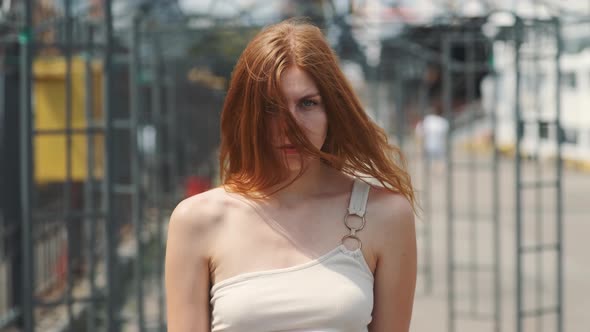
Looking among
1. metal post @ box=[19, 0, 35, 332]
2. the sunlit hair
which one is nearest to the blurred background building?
metal post @ box=[19, 0, 35, 332]

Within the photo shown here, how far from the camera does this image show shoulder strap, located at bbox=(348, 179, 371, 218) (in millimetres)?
1949

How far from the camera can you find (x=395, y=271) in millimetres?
1967

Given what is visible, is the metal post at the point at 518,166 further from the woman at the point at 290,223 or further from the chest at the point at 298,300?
the chest at the point at 298,300

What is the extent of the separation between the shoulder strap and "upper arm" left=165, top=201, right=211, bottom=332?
0.29 meters

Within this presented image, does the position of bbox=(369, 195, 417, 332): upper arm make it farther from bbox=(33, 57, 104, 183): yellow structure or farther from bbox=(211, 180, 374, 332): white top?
bbox=(33, 57, 104, 183): yellow structure

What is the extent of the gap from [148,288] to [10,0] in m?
5.64

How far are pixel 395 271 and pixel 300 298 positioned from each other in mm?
225

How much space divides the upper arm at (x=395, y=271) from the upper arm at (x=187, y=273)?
0.34m

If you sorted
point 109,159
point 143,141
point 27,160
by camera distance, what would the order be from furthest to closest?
point 143,141 < point 109,159 < point 27,160

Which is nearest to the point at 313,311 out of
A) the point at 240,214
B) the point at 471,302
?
the point at 240,214

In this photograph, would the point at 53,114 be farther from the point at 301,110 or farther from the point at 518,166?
the point at 301,110

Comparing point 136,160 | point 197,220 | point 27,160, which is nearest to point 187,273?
point 197,220

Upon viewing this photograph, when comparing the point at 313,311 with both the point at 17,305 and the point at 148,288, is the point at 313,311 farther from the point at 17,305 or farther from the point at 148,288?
the point at 148,288

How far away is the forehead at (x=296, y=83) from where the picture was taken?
188 cm
